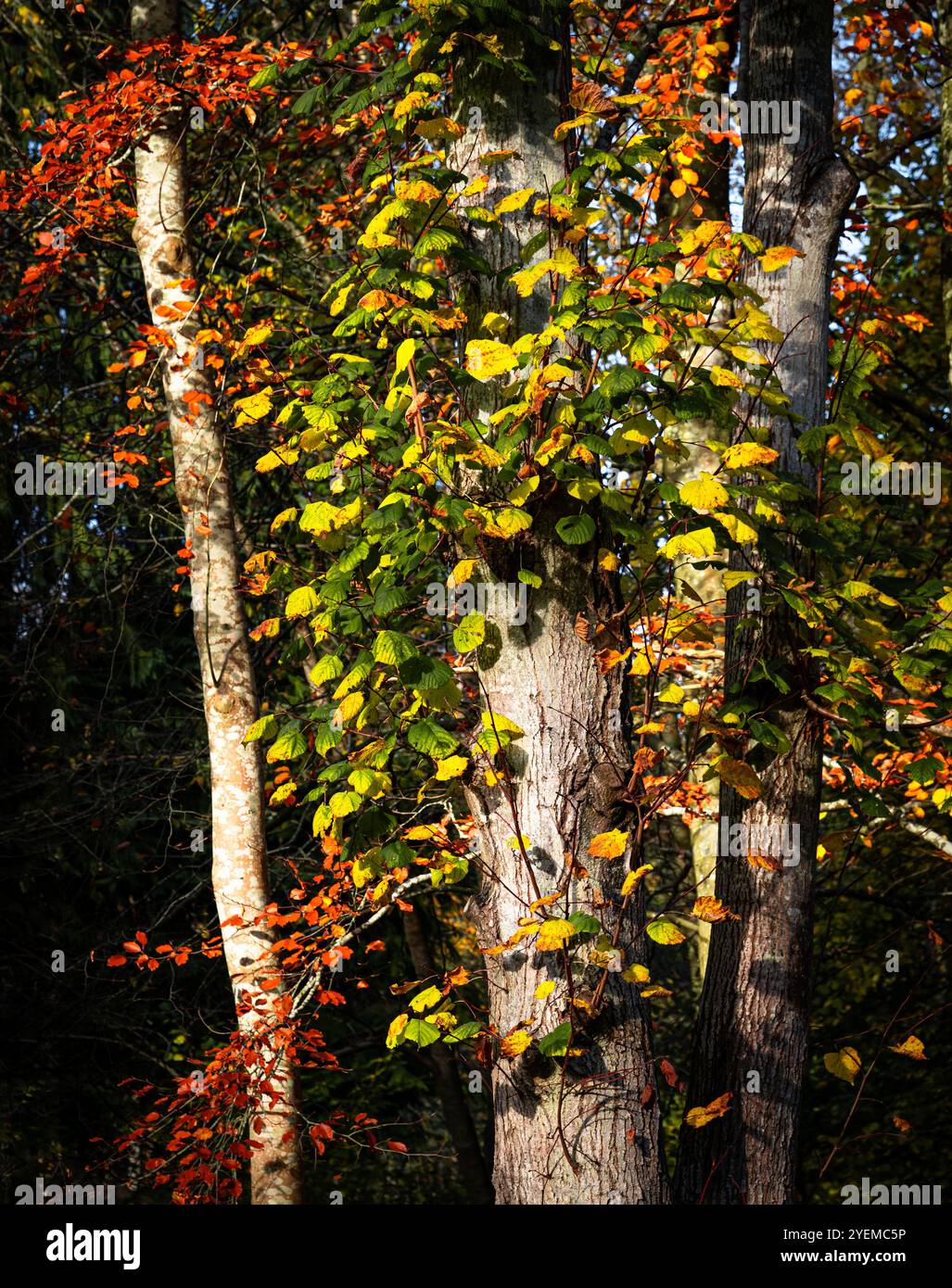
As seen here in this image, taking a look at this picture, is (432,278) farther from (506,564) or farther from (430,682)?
(430,682)

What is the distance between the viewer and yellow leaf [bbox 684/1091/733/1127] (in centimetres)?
381

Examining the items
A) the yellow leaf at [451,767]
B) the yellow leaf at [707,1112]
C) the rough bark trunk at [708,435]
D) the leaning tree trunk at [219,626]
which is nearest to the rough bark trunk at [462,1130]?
the rough bark trunk at [708,435]

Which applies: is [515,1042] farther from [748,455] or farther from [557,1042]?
[748,455]

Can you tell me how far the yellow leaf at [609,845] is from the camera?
3.41m

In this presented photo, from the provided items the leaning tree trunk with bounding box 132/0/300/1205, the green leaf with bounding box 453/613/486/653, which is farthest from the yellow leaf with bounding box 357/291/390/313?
the leaning tree trunk with bounding box 132/0/300/1205

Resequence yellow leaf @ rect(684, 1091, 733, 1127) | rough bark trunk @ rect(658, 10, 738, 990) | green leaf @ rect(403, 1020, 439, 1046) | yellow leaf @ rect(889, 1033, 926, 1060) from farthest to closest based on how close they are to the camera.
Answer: rough bark trunk @ rect(658, 10, 738, 990), yellow leaf @ rect(684, 1091, 733, 1127), yellow leaf @ rect(889, 1033, 926, 1060), green leaf @ rect(403, 1020, 439, 1046)

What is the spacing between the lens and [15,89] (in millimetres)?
9453

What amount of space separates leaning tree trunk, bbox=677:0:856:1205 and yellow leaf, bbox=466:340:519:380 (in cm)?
132

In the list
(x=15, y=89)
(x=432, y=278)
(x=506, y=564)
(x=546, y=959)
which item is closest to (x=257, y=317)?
(x=15, y=89)

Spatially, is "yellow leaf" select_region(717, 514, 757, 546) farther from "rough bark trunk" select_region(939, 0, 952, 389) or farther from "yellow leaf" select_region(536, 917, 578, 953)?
"rough bark trunk" select_region(939, 0, 952, 389)

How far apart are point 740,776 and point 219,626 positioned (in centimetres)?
347

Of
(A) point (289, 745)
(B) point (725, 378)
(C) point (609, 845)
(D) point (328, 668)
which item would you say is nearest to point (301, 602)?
(D) point (328, 668)

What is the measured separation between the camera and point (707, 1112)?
3.86 meters

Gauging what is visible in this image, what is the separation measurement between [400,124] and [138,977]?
807cm
